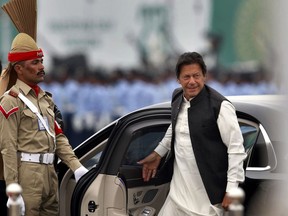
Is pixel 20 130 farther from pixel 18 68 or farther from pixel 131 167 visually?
pixel 131 167

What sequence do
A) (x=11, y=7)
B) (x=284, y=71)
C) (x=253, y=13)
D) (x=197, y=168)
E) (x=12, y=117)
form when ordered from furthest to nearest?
(x=253, y=13)
(x=11, y=7)
(x=12, y=117)
(x=197, y=168)
(x=284, y=71)

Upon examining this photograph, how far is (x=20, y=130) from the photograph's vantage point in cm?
539

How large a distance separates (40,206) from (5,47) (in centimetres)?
1091

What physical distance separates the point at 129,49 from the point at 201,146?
11.8 metres

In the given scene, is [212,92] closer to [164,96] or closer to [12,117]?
[12,117]

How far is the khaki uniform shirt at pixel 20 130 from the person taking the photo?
17.4ft

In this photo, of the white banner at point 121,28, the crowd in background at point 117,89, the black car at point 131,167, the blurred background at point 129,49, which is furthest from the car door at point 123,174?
the crowd in background at point 117,89

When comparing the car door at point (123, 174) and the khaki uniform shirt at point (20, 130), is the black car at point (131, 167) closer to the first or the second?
the car door at point (123, 174)

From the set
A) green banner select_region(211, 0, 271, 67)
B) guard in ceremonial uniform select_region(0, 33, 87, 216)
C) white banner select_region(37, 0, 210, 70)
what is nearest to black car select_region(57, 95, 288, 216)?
guard in ceremonial uniform select_region(0, 33, 87, 216)

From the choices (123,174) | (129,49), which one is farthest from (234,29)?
(123,174)

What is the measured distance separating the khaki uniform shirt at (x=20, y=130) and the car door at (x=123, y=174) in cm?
19

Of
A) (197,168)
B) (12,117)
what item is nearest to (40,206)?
(12,117)

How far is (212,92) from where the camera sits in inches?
193

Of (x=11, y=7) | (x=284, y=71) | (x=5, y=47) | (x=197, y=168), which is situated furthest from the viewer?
(x=5, y=47)
